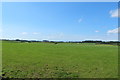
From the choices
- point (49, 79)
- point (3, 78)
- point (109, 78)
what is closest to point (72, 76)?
point (49, 79)

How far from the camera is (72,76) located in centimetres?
940

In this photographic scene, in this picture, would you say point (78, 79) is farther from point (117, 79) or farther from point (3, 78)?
point (3, 78)

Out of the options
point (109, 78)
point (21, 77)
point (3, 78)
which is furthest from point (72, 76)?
point (3, 78)

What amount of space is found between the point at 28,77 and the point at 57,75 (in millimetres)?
1872

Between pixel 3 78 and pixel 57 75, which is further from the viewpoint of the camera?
pixel 57 75

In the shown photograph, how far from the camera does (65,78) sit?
8867mm

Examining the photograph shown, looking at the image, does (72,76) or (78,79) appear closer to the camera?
(78,79)

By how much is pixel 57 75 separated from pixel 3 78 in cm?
329

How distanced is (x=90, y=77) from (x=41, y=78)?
10.2 feet

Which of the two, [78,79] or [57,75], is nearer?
[78,79]

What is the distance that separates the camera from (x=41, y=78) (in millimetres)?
8797

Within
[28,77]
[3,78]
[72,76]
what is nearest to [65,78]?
[72,76]

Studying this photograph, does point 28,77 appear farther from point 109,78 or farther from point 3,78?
point 109,78

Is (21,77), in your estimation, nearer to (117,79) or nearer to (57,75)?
(57,75)
